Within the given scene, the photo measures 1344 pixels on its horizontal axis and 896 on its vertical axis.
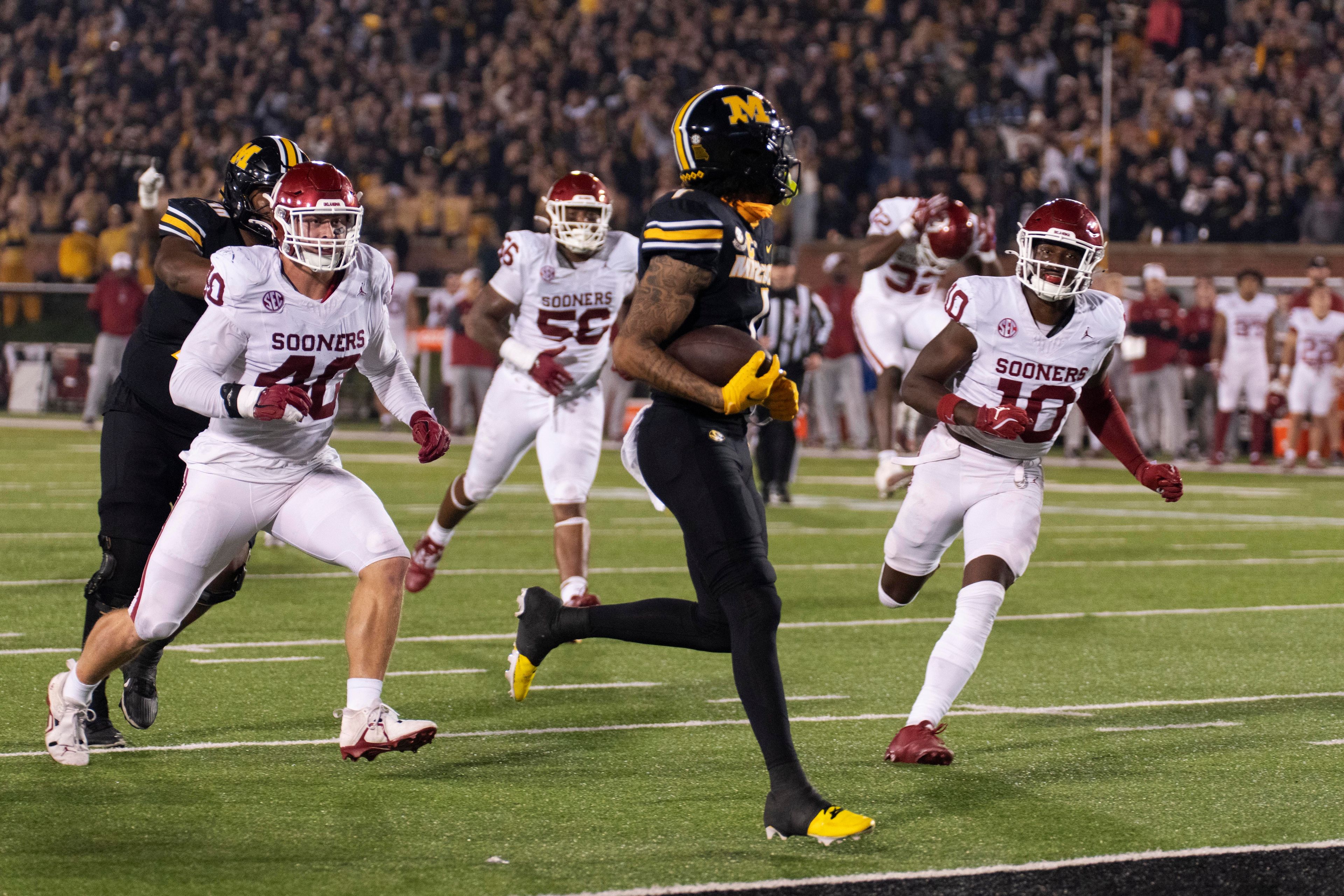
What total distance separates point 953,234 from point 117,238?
14.8m

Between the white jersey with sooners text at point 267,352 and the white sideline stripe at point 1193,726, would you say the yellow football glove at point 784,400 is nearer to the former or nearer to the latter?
the white jersey with sooners text at point 267,352

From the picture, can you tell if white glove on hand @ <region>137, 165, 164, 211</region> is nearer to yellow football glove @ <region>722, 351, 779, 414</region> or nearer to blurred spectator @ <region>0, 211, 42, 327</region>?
yellow football glove @ <region>722, 351, 779, 414</region>

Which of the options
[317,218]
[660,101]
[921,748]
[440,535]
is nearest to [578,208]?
[440,535]

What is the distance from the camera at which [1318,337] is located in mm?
17578

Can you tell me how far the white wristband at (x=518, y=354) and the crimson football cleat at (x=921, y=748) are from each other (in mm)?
3254

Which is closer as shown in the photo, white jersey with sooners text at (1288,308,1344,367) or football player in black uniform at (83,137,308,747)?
football player in black uniform at (83,137,308,747)

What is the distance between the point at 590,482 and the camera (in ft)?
27.1

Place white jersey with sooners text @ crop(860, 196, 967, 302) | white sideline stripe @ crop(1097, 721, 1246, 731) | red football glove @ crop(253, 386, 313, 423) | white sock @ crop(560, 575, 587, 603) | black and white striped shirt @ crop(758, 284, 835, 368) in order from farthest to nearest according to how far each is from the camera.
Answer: black and white striped shirt @ crop(758, 284, 835, 368), white jersey with sooners text @ crop(860, 196, 967, 302), white sock @ crop(560, 575, 587, 603), white sideline stripe @ crop(1097, 721, 1246, 731), red football glove @ crop(253, 386, 313, 423)

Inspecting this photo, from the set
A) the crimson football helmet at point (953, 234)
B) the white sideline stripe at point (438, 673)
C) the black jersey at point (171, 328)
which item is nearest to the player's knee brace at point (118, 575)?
the black jersey at point (171, 328)

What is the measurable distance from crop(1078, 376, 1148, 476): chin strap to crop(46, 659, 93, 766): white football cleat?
321 cm

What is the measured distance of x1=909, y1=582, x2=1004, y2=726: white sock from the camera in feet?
17.6

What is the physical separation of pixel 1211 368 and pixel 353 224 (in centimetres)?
1485

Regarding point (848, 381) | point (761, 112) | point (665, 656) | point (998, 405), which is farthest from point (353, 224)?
point (848, 381)

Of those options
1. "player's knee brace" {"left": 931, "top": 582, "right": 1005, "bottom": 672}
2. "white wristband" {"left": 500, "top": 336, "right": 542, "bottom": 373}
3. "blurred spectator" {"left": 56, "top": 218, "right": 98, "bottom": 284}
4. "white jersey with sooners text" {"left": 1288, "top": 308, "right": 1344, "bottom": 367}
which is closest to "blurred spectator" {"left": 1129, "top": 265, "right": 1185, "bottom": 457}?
"white jersey with sooners text" {"left": 1288, "top": 308, "right": 1344, "bottom": 367}
